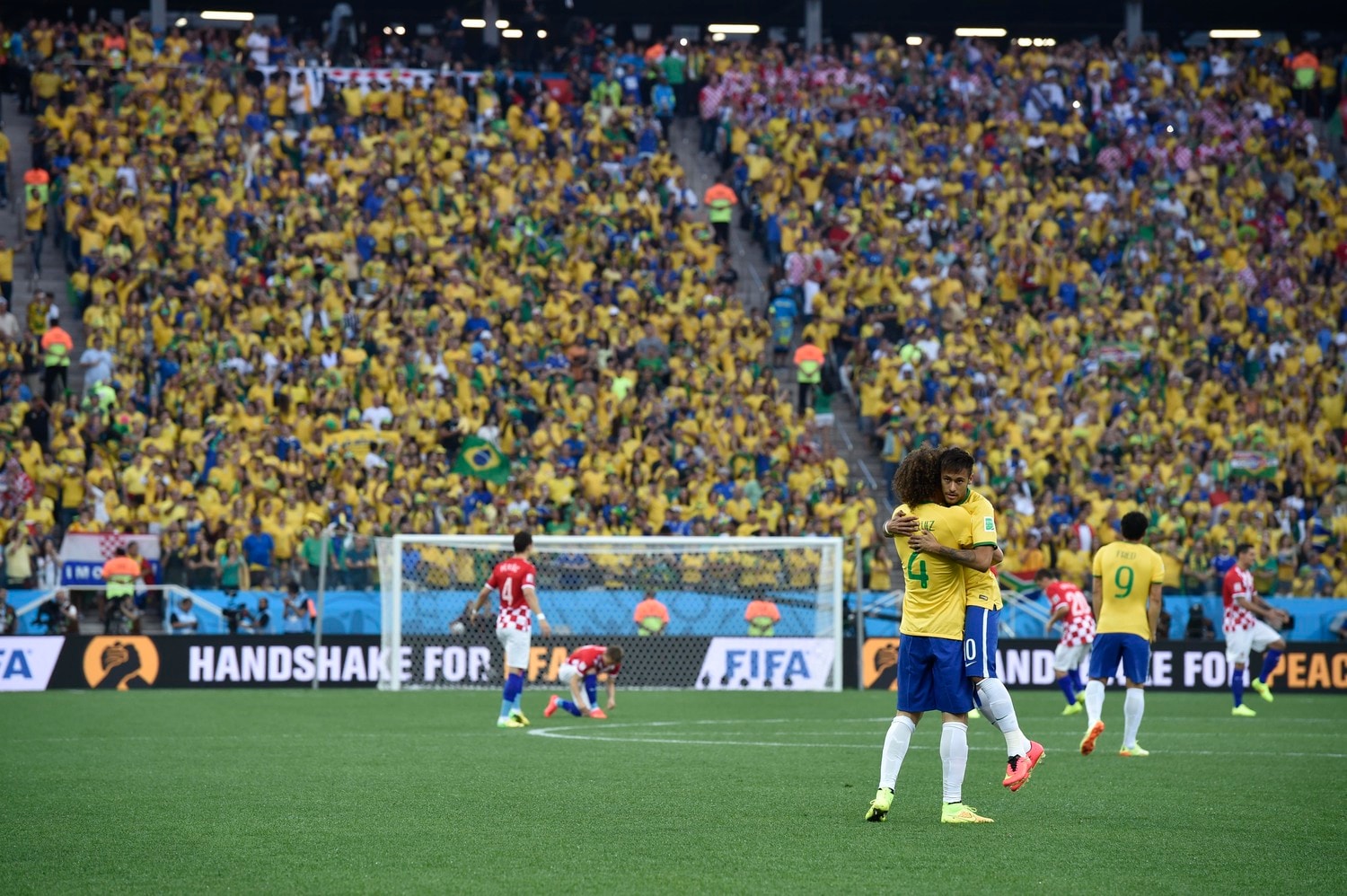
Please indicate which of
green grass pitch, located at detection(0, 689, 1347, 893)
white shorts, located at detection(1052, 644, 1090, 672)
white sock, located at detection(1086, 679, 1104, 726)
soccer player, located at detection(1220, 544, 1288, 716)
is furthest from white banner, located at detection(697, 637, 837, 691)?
white sock, located at detection(1086, 679, 1104, 726)

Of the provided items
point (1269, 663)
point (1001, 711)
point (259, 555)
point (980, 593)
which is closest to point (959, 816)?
point (1001, 711)

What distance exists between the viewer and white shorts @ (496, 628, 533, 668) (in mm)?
19125

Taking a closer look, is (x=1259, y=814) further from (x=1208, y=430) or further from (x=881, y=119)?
(x=881, y=119)

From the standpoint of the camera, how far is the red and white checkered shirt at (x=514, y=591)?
19125 millimetres

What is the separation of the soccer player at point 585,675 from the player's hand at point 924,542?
10.4m

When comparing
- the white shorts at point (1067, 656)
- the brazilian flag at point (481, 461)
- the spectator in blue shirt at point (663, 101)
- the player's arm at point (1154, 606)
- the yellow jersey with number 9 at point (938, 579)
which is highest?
the spectator in blue shirt at point (663, 101)

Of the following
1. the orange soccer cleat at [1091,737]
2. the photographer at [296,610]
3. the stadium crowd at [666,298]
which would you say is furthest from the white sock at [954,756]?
the stadium crowd at [666,298]

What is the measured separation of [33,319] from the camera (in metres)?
30.7

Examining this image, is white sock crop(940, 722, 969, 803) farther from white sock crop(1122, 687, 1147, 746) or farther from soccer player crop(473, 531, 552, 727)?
soccer player crop(473, 531, 552, 727)

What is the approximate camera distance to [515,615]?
19281mm

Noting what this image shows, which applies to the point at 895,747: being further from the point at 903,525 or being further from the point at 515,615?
the point at 515,615

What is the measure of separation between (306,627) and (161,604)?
2.14 metres

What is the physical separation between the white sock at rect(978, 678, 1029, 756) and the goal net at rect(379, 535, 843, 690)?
15.5m

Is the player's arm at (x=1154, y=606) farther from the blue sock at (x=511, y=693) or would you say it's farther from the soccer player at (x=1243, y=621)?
the blue sock at (x=511, y=693)
